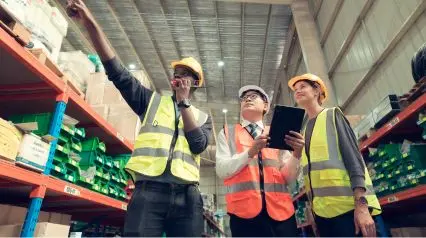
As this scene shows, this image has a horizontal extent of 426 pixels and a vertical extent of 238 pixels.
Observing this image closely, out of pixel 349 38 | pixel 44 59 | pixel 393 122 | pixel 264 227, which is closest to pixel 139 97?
pixel 44 59

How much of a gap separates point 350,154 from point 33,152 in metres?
2.07

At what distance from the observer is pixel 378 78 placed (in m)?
4.61

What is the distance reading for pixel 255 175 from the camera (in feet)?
6.28

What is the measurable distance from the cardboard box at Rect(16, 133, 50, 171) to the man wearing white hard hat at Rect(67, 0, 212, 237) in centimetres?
73

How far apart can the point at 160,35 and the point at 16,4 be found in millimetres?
6769

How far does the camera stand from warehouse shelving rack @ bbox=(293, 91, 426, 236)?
8.10ft

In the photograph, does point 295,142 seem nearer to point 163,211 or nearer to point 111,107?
point 163,211

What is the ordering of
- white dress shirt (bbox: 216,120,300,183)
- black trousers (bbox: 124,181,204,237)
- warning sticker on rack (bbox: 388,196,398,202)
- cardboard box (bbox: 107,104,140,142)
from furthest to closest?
cardboard box (bbox: 107,104,140,142) < warning sticker on rack (bbox: 388,196,398,202) < white dress shirt (bbox: 216,120,300,183) < black trousers (bbox: 124,181,204,237)

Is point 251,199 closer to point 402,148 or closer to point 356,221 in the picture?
point 356,221

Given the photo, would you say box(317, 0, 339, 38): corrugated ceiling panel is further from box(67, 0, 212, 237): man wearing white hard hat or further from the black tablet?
box(67, 0, 212, 237): man wearing white hard hat

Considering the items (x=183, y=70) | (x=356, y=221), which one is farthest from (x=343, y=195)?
(x=183, y=70)

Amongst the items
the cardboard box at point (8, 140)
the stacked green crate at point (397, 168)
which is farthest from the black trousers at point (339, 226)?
the cardboard box at point (8, 140)

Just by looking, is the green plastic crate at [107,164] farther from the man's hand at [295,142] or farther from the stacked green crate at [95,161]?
the man's hand at [295,142]

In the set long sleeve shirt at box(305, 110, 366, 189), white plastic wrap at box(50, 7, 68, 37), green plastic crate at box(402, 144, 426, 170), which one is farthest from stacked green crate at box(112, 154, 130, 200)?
green plastic crate at box(402, 144, 426, 170)
